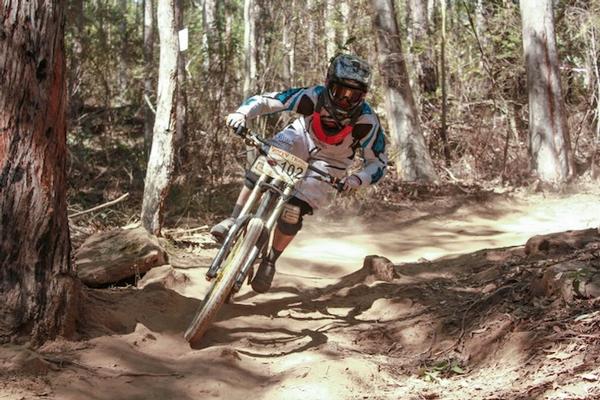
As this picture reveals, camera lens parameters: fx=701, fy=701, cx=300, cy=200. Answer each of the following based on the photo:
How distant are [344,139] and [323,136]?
17cm

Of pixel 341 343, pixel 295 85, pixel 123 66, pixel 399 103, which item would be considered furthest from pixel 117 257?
pixel 123 66

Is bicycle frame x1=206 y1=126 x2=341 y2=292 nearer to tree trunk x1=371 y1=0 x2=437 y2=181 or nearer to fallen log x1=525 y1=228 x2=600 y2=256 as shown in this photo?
fallen log x1=525 y1=228 x2=600 y2=256

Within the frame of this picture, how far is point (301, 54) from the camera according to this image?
42.2 ft

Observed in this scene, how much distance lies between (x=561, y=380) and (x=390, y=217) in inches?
291

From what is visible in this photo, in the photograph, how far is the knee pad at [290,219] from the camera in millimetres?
5176

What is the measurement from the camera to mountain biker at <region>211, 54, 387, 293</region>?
5125 mm

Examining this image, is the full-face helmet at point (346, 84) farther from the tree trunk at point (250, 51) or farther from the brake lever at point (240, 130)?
the tree trunk at point (250, 51)

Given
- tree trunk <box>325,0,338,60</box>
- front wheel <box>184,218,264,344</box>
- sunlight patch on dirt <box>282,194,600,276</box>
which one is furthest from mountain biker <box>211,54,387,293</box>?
tree trunk <box>325,0,338,60</box>

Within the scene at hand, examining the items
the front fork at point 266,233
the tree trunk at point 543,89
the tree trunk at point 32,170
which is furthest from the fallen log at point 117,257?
the tree trunk at point 543,89

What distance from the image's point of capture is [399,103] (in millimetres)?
12266

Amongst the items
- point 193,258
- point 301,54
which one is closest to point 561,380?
point 193,258

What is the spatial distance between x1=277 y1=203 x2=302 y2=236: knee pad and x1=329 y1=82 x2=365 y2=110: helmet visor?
0.84 meters

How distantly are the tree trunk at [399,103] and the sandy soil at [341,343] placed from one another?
5384mm

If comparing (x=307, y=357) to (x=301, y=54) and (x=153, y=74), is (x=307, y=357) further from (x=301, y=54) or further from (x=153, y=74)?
(x=153, y=74)
